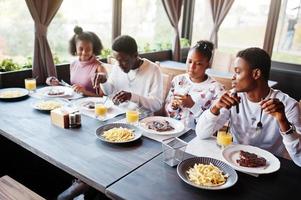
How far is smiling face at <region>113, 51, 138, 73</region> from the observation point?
75.3 inches

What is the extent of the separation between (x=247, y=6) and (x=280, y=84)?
4.52 feet

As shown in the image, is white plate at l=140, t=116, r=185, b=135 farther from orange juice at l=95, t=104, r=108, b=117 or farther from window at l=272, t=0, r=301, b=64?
window at l=272, t=0, r=301, b=64

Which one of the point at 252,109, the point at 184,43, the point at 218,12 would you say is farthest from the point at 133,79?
the point at 218,12

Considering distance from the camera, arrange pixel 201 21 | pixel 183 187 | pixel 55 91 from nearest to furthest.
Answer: pixel 183 187 < pixel 55 91 < pixel 201 21

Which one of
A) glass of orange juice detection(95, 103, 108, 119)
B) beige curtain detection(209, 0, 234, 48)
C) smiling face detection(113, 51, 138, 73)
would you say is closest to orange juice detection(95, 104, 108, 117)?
glass of orange juice detection(95, 103, 108, 119)

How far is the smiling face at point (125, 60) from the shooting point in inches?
75.3

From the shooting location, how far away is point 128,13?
3668 millimetres

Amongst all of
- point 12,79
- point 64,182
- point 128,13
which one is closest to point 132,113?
point 64,182

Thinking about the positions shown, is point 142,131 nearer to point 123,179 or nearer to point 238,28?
point 123,179

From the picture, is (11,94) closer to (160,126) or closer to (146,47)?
(160,126)

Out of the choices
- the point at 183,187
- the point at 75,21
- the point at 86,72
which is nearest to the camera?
the point at 183,187

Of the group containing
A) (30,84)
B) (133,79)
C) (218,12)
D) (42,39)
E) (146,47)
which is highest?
(218,12)

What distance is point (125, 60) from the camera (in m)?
1.92

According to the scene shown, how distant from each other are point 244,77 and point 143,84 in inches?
33.8
